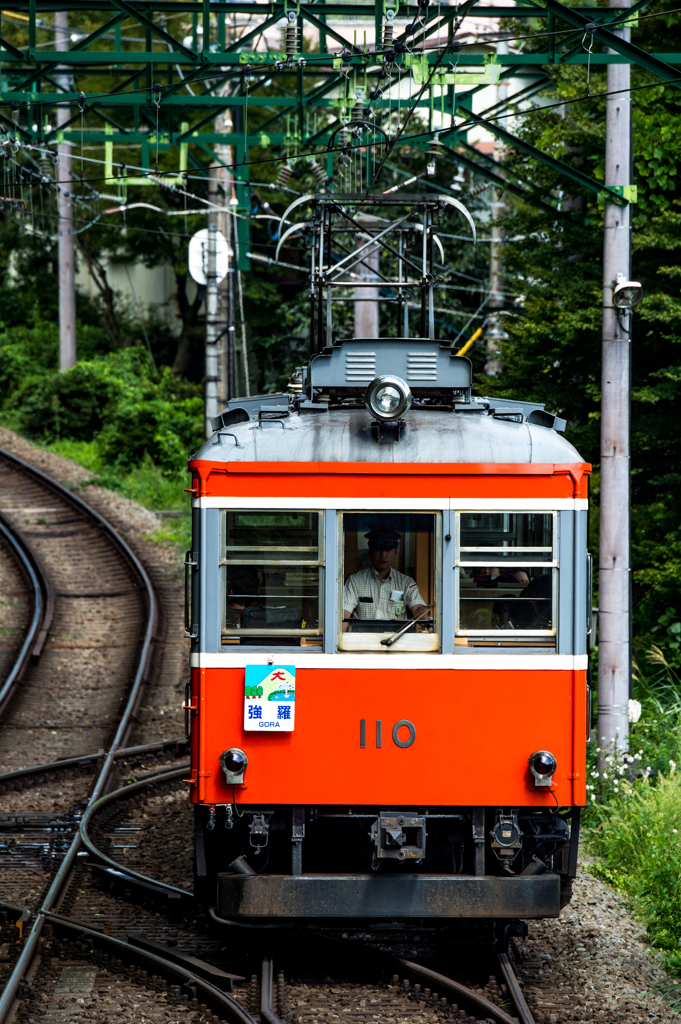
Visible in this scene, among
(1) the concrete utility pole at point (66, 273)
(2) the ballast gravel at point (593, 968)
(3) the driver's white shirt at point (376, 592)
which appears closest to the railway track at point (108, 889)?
(2) the ballast gravel at point (593, 968)

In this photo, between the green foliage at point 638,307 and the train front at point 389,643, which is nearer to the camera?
the train front at point 389,643

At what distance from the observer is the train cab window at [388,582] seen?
243 inches

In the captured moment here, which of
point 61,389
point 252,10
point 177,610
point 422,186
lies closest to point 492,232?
point 422,186

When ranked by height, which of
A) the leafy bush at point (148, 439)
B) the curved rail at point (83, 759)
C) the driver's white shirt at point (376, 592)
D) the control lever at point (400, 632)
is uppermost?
the leafy bush at point (148, 439)

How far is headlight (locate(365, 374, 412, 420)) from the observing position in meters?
6.16

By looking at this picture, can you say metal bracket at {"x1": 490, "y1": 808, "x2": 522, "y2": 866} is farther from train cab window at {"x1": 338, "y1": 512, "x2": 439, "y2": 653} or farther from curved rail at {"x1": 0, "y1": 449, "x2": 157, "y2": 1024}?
curved rail at {"x1": 0, "y1": 449, "x2": 157, "y2": 1024}

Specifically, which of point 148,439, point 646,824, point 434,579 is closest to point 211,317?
point 148,439

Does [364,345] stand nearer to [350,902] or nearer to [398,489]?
[398,489]

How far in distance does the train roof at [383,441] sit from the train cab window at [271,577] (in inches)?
12.9

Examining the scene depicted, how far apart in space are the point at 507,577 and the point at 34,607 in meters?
11.8

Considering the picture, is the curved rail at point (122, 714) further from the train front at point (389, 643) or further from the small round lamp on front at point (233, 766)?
the small round lamp on front at point (233, 766)

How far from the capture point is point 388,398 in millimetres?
6184

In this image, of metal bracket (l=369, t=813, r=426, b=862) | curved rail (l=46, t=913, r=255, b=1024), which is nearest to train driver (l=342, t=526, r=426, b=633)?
metal bracket (l=369, t=813, r=426, b=862)

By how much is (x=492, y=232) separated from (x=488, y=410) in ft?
73.2
